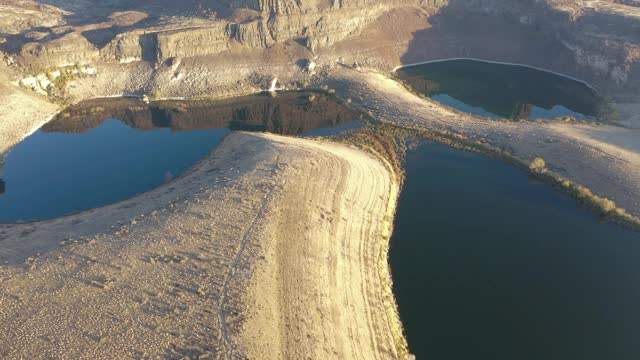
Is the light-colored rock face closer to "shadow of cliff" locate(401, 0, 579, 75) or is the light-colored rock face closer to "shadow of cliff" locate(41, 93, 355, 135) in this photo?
"shadow of cliff" locate(401, 0, 579, 75)

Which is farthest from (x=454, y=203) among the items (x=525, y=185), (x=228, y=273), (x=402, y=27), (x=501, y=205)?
(x=402, y=27)

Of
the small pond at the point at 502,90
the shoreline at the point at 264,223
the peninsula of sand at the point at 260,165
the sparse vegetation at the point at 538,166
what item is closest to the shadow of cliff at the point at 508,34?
the peninsula of sand at the point at 260,165

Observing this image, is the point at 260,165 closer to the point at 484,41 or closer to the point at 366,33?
the point at 366,33

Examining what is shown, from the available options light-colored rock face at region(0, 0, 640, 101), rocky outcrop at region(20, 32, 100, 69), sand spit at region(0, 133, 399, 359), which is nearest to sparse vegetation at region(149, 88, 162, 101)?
light-colored rock face at region(0, 0, 640, 101)

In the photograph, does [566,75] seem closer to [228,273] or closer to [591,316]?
[591,316]

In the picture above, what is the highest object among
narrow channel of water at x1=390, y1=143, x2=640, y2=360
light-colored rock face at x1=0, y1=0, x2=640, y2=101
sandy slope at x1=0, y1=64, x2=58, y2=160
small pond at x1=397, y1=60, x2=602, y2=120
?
light-colored rock face at x1=0, y1=0, x2=640, y2=101
